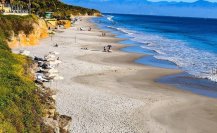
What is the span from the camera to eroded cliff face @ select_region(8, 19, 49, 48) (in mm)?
48941

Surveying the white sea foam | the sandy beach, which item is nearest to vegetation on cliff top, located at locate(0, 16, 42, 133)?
the sandy beach

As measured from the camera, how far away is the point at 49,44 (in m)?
56.7

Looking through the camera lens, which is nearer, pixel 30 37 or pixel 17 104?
pixel 17 104

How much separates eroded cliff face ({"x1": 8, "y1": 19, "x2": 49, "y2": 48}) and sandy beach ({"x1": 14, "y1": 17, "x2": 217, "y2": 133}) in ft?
36.3

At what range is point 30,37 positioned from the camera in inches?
2130

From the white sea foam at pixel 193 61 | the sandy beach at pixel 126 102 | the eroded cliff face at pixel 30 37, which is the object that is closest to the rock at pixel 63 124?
the sandy beach at pixel 126 102

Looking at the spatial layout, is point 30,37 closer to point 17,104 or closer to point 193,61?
point 193,61

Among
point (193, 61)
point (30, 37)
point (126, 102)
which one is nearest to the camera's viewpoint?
point (126, 102)

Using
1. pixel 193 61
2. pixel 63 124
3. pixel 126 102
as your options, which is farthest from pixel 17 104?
pixel 193 61

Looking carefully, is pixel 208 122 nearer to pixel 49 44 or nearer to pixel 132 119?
pixel 132 119

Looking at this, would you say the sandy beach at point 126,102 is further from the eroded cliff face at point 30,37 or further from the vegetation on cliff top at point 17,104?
the eroded cliff face at point 30,37

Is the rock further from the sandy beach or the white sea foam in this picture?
the white sea foam

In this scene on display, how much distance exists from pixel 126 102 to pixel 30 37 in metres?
30.4

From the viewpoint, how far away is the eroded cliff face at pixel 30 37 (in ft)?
161
